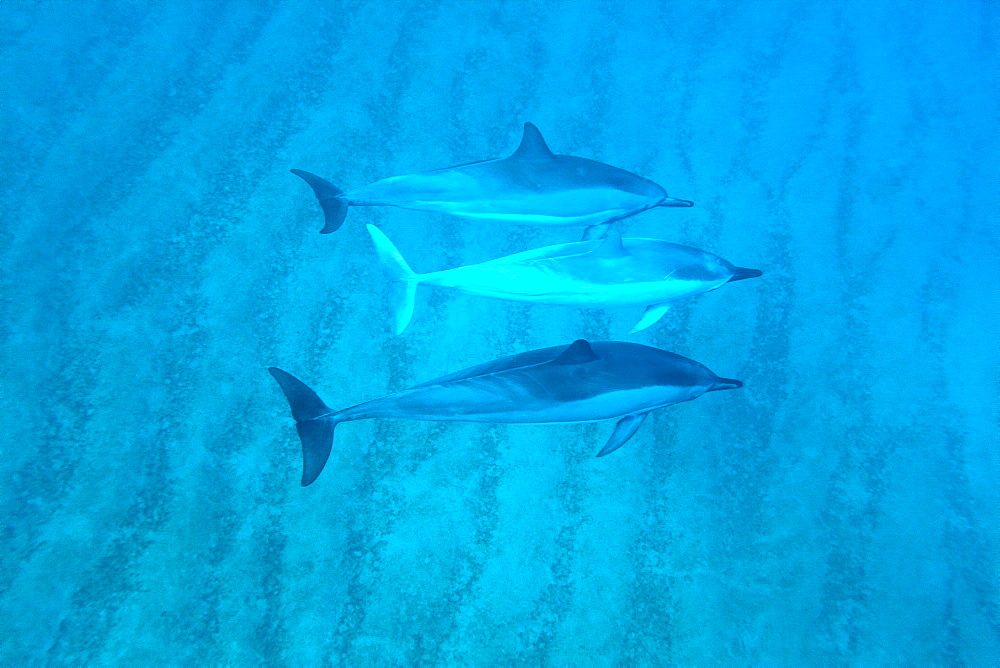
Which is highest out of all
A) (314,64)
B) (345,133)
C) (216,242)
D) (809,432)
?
(314,64)

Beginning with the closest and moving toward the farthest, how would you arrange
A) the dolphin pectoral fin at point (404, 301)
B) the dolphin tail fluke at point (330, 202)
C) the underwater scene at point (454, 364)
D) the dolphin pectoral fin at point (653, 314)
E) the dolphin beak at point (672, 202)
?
the underwater scene at point (454, 364) → the dolphin pectoral fin at point (404, 301) → the dolphin tail fluke at point (330, 202) → the dolphin pectoral fin at point (653, 314) → the dolphin beak at point (672, 202)

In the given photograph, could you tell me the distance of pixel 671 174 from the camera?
374 centimetres

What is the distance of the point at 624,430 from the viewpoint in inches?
91.6

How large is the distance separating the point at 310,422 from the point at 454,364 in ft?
3.18

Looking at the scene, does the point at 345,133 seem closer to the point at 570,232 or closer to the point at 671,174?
the point at 570,232

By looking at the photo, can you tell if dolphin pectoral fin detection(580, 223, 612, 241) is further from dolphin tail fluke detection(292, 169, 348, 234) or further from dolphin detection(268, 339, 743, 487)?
dolphin tail fluke detection(292, 169, 348, 234)

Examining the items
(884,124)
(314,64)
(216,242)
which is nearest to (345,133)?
(314,64)

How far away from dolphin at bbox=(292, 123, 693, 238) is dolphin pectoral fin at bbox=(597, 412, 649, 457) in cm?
108

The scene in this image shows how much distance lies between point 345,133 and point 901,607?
13.8 feet

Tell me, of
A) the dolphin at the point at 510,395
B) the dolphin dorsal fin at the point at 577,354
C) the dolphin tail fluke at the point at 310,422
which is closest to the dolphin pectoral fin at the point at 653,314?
the dolphin at the point at 510,395

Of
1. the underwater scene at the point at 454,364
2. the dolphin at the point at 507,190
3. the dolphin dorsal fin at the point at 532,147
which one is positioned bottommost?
the underwater scene at the point at 454,364

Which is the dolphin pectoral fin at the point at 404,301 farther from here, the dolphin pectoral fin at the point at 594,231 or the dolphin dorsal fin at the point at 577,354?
the dolphin pectoral fin at the point at 594,231

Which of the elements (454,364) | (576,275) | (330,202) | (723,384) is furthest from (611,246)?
(330,202)

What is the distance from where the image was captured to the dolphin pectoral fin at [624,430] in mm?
2301
